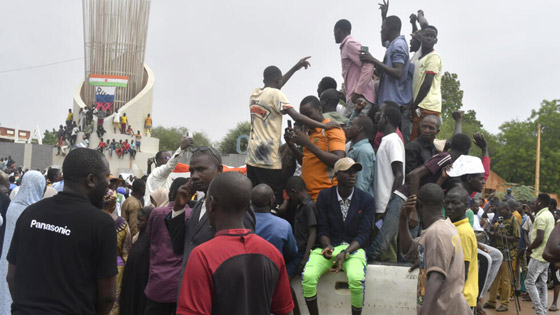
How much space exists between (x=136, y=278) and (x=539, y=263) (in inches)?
303

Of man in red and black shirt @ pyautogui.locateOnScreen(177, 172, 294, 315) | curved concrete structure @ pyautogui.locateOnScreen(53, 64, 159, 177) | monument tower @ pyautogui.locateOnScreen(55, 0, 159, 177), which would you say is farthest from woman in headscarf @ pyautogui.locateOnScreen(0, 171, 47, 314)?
monument tower @ pyautogui.locateOnScreen(55, 0, 159, 177)

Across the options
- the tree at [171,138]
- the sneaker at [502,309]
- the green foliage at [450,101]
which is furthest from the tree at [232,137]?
the sneaker at [502,309]

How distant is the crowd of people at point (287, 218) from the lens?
2.88 m

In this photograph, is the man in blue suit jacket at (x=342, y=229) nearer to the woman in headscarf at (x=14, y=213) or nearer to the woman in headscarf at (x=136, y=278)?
the woman in headscarf at (x=136, y=278)

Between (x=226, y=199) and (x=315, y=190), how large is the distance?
12.5ft

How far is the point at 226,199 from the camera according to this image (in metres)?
2.85

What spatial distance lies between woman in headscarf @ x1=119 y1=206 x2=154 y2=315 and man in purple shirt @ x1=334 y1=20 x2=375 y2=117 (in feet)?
12.9

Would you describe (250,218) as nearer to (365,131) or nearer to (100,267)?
(100,267)

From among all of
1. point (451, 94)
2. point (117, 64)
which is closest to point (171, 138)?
point (117, 64)

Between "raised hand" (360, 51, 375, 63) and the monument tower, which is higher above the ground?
the monument tower

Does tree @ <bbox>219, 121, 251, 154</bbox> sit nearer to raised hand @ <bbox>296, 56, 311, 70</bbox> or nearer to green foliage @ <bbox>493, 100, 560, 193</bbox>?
green foliage @ <bbox>493, 100, 560, 193</bbox>

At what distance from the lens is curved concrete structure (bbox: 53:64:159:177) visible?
4494 centimetres

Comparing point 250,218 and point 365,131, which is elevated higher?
point 365,131

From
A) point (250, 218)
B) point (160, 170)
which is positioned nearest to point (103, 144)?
point (160, 170)
